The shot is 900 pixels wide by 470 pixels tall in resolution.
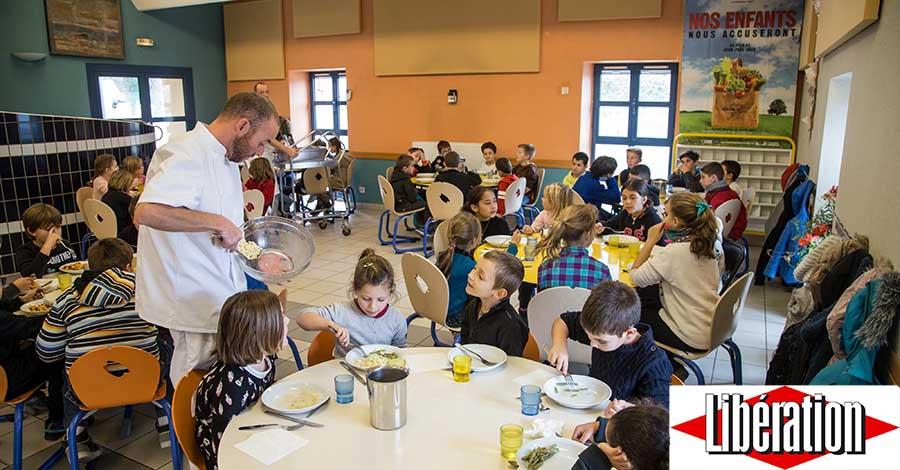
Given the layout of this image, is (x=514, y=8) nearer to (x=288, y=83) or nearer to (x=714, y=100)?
(x=714, y=100)

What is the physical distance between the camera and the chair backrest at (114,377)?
8.13 ft

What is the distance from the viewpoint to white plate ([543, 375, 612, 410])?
200 cm

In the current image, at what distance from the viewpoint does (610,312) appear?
2115 mm

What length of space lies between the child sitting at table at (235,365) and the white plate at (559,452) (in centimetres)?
88

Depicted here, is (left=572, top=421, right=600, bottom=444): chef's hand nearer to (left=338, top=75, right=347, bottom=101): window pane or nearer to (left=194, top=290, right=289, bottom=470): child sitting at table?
(left=194, top=290, right=289, bottom=470): child sitting at table

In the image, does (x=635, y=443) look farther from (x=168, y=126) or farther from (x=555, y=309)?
(x=168, y=126)

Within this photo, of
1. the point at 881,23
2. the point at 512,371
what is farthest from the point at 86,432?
the point at 881,23

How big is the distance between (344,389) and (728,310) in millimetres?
1914

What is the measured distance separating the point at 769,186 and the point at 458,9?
4614mm

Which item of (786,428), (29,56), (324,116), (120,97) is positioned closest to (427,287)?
(786,428)

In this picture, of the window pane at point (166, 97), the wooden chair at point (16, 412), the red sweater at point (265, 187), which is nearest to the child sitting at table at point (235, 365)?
the wooden chair at point (16, 412)

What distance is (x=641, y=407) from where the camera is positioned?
4.63 ft

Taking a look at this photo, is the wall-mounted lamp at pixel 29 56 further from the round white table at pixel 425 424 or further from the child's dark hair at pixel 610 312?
the child's dark hair at pixel 610 312

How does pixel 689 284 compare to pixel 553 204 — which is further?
pixel 553 204
